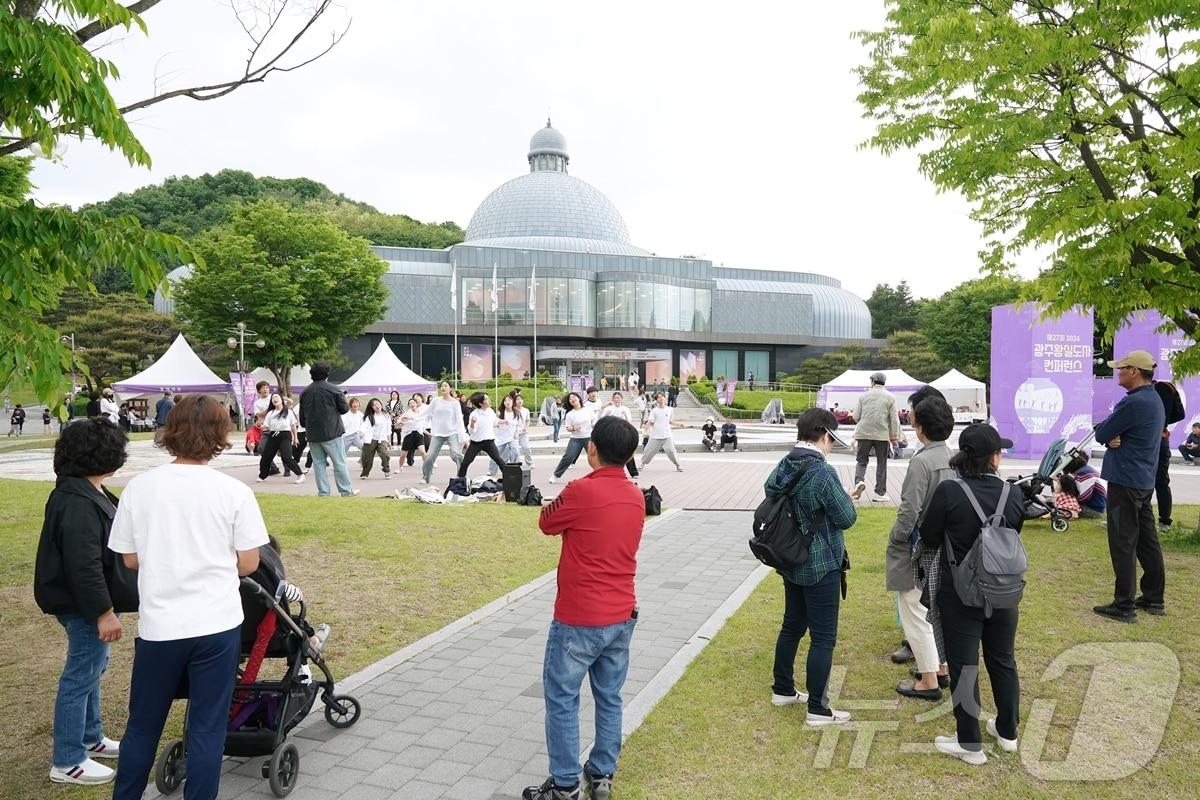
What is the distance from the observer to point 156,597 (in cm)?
293

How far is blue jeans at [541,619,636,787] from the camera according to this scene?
11.0 feet

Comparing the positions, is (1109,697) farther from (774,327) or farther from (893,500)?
(774,327)

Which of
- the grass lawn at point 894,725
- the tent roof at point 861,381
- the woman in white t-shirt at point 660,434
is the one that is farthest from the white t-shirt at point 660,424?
the tent roof at point 861,381

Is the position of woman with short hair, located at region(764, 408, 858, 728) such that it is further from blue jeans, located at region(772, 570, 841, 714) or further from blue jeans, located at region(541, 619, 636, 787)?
blue jeans, located at region(541, 619, 636, 787)

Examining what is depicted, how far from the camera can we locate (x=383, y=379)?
1243 inches

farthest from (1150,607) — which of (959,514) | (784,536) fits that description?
(784,536)

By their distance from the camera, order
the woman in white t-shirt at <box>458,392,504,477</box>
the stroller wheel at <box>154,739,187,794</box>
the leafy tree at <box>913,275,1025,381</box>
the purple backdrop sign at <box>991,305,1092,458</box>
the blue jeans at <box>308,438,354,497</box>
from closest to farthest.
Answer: the stroller wheel at <box>154,739,187,794</box> < the blue jeans at <box>308,438,354,497</box> < the woman in white t-shirt at <box>458,392,504,477</box> < the purple backdrop sign at <box>991,305,1092,458</box> < the leafy tree at <box>913,275,1025,381</box>

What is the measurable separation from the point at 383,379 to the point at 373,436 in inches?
669

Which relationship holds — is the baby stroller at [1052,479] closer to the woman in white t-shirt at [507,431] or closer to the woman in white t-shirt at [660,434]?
the woman in white t-shirt at [660,434]

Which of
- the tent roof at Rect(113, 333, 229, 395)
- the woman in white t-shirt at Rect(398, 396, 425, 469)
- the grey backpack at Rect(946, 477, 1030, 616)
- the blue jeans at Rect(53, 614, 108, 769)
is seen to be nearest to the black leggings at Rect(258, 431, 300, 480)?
the woman in white t-shirt at Rect(398, 396, 425, 469)

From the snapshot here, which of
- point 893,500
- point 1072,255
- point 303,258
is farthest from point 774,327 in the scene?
point 1072,255

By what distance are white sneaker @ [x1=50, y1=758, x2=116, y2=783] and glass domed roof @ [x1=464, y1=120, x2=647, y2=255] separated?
69.4 metres

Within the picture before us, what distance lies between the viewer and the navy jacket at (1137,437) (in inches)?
236

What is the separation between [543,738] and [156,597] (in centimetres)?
212
